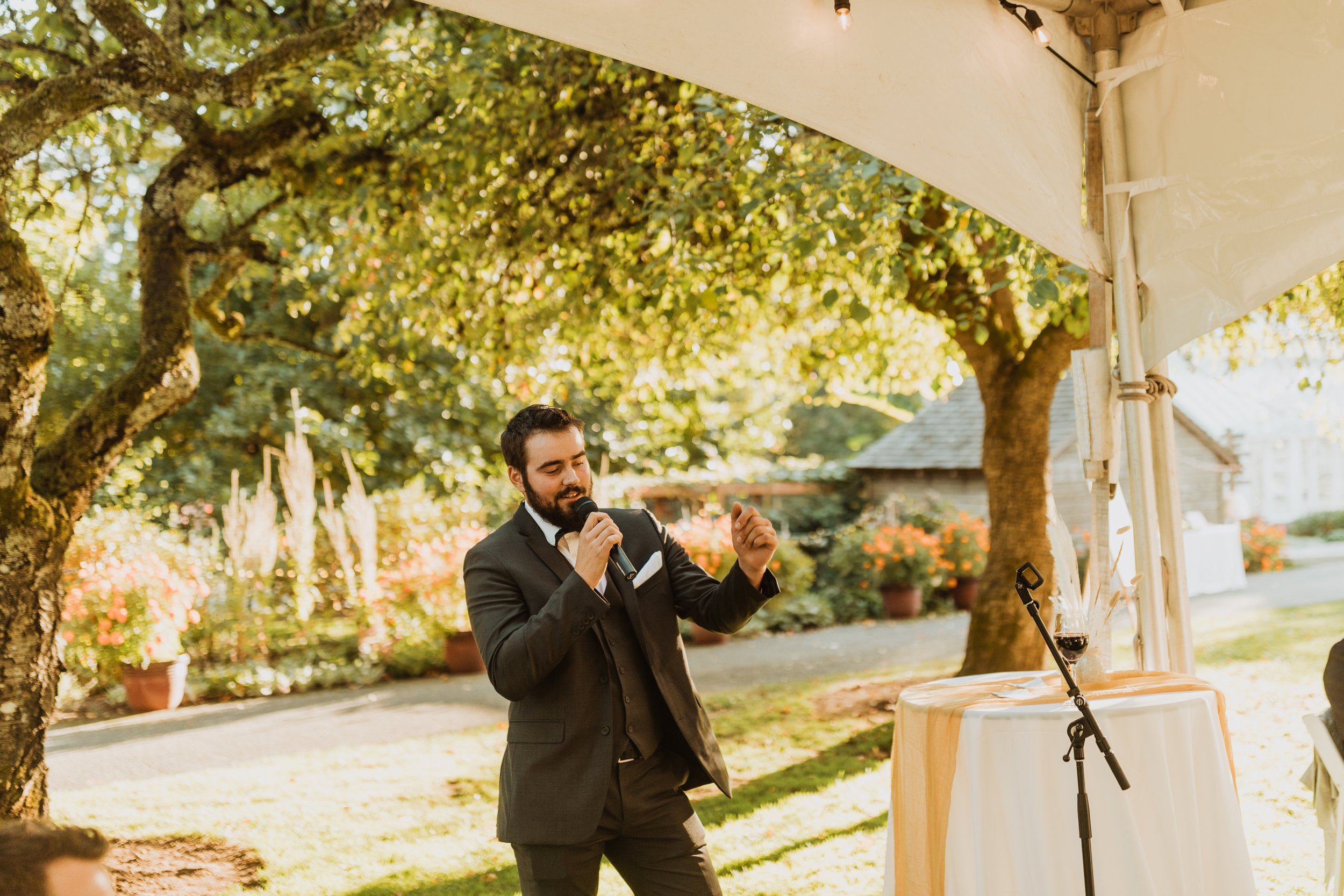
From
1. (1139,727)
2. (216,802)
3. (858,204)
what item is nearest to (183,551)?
(216,802)

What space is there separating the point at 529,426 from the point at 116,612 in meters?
7.65

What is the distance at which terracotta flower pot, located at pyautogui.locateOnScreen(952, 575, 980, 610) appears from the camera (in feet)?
48.4

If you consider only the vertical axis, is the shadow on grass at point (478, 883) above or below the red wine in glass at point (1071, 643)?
below

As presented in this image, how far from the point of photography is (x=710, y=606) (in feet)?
9.84

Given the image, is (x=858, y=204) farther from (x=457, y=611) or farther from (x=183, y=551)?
(x=183, y=551)

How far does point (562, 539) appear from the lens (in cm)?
292

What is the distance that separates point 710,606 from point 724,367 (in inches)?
435

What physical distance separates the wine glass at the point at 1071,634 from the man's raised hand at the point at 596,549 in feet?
4.84

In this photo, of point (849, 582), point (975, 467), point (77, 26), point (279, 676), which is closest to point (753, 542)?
point (77, 26)

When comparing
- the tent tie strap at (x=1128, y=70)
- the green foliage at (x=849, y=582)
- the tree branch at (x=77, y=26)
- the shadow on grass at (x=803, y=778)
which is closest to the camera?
the tent tie strap at (x=1128, y=70)

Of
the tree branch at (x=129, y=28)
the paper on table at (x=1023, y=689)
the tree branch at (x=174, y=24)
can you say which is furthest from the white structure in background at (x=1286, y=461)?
the tree branch at (x=129, y=28)

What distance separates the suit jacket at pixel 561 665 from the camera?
2576 millimetres

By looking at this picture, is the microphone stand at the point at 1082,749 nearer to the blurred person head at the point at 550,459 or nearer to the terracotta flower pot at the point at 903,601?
the blurred person head at the point at 550,459

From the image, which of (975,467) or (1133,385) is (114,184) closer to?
(1133,385)
